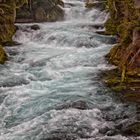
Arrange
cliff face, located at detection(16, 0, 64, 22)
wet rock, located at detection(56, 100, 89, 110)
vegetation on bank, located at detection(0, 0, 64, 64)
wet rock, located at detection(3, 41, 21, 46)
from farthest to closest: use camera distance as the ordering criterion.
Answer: cliff face, located at detection(16, 0, 64, 22), vegetation on bank, located at detection(0, 0, 64, 64), wet rock, located at detection(3, 41, 21, 46), wet rock, located at detection(56, 100, 89, 110)

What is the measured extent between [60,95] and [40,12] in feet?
92.9

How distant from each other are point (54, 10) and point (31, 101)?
98.8ft

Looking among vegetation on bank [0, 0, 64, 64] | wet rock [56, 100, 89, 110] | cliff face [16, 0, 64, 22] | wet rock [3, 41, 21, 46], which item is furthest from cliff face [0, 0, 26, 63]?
wet rock [56, 100, 89, 110]

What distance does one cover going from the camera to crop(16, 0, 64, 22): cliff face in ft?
141

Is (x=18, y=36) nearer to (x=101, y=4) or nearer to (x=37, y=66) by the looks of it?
(x=37, y=66)

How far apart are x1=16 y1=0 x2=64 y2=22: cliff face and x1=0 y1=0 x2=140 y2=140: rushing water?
12268 mm

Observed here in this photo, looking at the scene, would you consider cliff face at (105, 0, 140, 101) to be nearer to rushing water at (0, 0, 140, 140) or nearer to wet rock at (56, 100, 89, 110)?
rushing water at (0, 0, 140, 140)

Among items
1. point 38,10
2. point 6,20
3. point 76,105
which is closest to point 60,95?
point 76,105

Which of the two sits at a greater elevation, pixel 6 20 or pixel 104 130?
pixel 6 20

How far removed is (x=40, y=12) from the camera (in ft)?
144

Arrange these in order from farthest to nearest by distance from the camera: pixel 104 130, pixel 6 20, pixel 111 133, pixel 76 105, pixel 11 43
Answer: pixel 6 20, pixel 11 43, pixel 76 105, pixel 104 130, pixel 111 133

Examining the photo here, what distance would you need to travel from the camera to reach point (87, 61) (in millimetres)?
23812

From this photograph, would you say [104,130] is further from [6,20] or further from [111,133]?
[6,20]

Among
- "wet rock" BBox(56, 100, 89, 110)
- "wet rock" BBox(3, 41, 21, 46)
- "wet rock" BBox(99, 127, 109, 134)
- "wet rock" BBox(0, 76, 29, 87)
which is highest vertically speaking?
"wet rock" BBox(99, 127, 109, 134)
